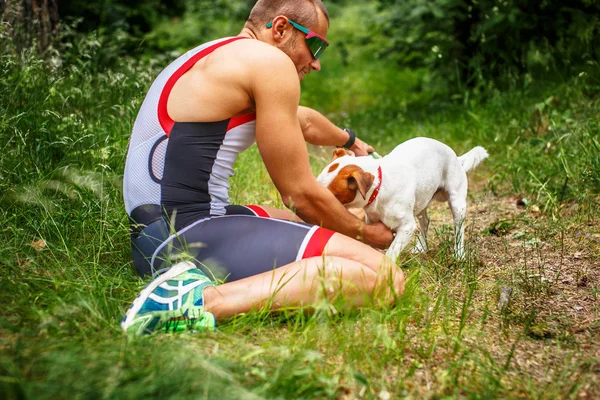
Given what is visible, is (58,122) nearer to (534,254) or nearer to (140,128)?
(140,128)

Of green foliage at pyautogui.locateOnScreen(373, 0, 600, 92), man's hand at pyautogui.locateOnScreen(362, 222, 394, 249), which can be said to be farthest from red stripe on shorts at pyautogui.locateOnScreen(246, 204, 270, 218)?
green foliage at pyautogui.locateOnScreen(373, 0, 600, 92)

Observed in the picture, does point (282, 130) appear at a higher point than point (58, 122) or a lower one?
higher

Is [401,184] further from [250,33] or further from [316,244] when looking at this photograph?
[250,33]

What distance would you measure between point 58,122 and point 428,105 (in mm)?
5232

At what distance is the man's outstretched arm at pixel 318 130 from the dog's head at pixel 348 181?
41 cm

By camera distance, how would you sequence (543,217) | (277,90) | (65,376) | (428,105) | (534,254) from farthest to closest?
(428,105), (543,217), (534,254), (277,90), (65,376)

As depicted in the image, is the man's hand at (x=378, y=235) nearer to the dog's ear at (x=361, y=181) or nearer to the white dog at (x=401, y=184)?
the white dog at (x=401, y=184)

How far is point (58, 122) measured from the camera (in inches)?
150

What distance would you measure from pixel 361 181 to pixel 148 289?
130 centimetres

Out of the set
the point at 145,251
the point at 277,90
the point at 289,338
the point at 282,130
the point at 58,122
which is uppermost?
the point at 277,90

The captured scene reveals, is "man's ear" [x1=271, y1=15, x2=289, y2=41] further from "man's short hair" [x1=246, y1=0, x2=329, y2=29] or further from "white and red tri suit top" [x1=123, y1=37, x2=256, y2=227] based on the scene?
"white and red tri suit top" [x1=123, y1=37, x2=256, y2=227]

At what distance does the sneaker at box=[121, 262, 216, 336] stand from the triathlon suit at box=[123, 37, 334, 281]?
144 mm

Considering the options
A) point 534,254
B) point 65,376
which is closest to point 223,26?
point 534,254

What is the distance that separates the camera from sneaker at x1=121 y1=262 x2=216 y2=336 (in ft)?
7.23
